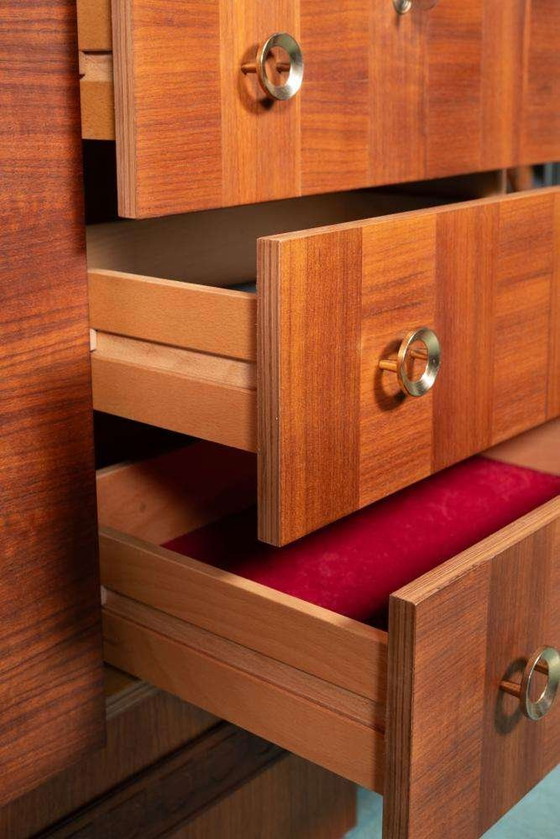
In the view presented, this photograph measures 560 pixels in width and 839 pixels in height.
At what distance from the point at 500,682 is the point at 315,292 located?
27cm

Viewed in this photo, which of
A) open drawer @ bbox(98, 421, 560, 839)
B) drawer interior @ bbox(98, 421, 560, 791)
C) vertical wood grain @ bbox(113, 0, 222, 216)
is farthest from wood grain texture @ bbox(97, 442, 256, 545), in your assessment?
vertical wood grain @ bbox(113, 0, 222, 216)

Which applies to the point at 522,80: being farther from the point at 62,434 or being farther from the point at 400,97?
the point at 62,434

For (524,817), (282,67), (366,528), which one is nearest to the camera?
(282,67)

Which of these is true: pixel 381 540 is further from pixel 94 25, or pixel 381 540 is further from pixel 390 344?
pixel 94 25

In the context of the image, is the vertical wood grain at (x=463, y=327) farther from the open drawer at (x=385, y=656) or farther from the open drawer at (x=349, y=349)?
the open drawer at (x=385, y=656)

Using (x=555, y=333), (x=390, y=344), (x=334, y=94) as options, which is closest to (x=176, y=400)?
(x=390, y=344)

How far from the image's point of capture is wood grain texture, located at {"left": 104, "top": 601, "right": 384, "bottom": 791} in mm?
693

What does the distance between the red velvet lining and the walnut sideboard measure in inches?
0.8

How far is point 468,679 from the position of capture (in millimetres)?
685

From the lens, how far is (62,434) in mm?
777

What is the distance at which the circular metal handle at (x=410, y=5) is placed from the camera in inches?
33.3

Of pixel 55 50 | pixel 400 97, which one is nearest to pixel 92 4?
pixel 55 50

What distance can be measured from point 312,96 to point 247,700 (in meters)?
0.41

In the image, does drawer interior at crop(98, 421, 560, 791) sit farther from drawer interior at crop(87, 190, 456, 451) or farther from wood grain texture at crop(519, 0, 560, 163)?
wood grain texture at crop(519, 0, 560, 163)
